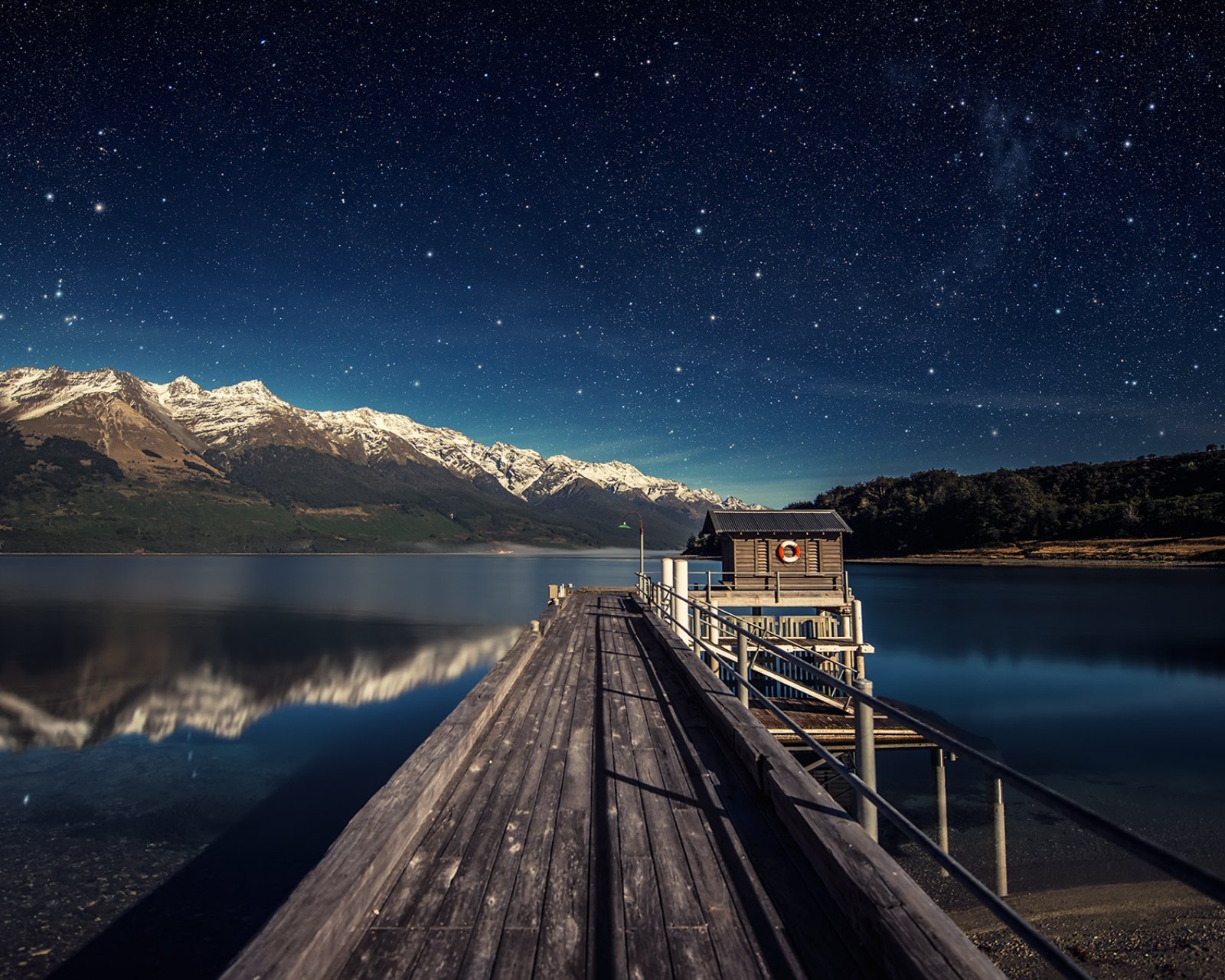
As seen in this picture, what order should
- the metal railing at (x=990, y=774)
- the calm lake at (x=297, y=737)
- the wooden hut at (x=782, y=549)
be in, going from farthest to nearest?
the wooden hut at (x=782, y=549) → the calm lake at (x=297, y=737) → the metal railing at (x=990, y=774)

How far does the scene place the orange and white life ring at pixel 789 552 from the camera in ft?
98.8

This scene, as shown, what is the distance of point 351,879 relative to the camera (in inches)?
149

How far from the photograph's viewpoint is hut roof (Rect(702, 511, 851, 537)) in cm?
3005

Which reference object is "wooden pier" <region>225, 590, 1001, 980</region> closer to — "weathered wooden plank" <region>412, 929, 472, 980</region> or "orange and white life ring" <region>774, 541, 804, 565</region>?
"weathered wooden plank" <region>412, 929, 472, 980</region>

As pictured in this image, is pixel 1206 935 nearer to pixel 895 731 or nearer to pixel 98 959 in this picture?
pixel 895 731

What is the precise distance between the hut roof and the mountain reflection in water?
579 inches

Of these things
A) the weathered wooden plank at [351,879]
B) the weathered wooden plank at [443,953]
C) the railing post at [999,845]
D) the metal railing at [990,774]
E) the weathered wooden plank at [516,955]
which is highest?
the metal railing at [990,774]

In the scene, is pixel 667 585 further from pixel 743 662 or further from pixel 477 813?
pixel 477 813

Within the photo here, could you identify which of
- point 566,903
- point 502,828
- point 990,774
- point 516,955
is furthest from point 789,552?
point 516,955

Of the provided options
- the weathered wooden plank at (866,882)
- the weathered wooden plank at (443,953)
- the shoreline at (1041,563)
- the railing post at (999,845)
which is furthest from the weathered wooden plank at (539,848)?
the shoreline at (1041,563)

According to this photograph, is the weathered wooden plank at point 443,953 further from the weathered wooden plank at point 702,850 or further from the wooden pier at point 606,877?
the weathered wooden plank at point 702,850

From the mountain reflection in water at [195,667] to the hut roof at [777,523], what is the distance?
14.7 meters

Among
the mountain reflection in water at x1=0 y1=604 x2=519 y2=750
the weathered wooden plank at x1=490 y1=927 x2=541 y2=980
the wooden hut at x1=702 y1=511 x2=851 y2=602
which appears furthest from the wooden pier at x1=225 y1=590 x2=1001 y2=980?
the wooden hut at x1=702 y1=511 x2=851 y2=602

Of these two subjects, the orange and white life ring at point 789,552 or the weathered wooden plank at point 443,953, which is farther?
the orange and white life ring at point 789,552
